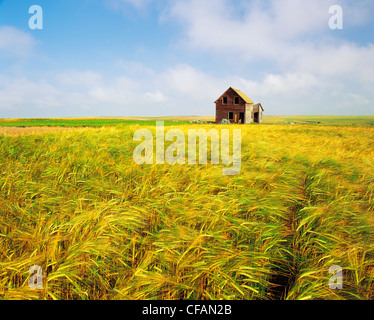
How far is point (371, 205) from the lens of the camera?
2682 mm

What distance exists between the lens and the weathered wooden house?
103 ft

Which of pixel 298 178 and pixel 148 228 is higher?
pixel 298 178

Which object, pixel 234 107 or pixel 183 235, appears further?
pixel 234 107

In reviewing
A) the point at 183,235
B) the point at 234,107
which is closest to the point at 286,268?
the point at 183,235

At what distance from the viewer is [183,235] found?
1.92 meters

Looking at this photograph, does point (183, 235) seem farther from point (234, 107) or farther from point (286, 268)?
point (234, 107)

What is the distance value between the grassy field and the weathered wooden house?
29425 millimetres

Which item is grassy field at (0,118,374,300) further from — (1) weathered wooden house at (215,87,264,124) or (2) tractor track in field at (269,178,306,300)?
(1) weathered wooden house at (215,87,264,124)

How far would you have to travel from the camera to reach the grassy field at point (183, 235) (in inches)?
62.4

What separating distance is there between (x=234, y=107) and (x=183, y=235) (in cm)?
3204

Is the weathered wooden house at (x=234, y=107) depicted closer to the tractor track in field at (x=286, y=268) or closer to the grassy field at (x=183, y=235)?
the grassy field at (x=183, y=235)
